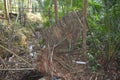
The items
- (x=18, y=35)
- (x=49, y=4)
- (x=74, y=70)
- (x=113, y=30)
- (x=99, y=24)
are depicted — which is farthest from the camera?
(x=49, y=4)

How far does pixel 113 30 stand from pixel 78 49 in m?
0.63

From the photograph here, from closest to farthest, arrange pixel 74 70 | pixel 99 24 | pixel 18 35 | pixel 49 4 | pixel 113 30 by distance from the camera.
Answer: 1. pixel 74 70
2. pixel 113 30
3. pixel 99 24
4. pixel 18 35
5. pixel 49 4

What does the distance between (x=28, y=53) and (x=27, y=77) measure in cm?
68

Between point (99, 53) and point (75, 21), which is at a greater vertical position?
point (75, 21)

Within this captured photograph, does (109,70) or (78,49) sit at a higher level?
(78,49)

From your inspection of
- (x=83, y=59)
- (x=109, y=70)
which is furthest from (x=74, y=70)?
(x=109, y=70)

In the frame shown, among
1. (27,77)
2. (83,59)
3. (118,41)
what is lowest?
(27,77)

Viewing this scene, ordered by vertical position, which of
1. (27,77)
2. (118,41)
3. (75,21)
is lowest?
(27,77)

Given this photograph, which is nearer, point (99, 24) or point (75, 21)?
point (75, 21)

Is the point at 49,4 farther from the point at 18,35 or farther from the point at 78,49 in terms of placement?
the point at 78,49

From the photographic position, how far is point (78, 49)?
11.5 ft

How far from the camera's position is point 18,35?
17.0 feet

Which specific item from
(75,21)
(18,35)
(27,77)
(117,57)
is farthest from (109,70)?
(18,35)

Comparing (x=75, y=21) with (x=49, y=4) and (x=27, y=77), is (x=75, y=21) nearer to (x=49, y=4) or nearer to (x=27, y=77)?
(x=27, y=77)
